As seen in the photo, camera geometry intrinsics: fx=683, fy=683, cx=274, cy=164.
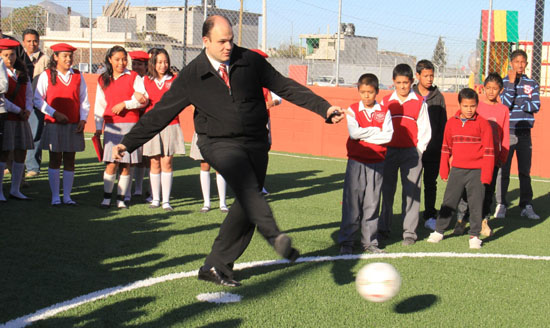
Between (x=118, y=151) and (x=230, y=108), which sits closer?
(x=230, y=108)

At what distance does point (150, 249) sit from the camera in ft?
21.1

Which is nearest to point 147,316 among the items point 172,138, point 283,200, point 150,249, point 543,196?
point 150,249

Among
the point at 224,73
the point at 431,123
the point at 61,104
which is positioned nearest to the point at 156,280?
the point at 224,73

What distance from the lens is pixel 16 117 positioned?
871 cm

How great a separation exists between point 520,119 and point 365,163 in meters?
3.49

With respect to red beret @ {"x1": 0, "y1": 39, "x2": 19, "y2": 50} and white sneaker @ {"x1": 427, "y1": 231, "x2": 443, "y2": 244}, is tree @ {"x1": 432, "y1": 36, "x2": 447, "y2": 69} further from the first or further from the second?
red beret @ {"x1": 0, "y1": 39, "x2": 19, "y2": 50}

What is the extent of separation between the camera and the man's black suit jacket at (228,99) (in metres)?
4.85

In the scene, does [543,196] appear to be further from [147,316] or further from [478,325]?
[147,316]

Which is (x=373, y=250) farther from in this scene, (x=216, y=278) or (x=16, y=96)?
(x=16, y=96)

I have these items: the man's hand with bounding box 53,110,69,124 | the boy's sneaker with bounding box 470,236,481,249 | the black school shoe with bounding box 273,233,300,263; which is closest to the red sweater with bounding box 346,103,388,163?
the boy's sneaker with bounding box 470,236,481,249

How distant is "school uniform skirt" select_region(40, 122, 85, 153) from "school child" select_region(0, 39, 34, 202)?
18.1 inches

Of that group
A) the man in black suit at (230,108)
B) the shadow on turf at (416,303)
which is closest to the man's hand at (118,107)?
the man in black suit at (230,108)

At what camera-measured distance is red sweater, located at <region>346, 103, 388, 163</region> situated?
6352 mm

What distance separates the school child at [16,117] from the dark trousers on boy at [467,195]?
17.2ft
